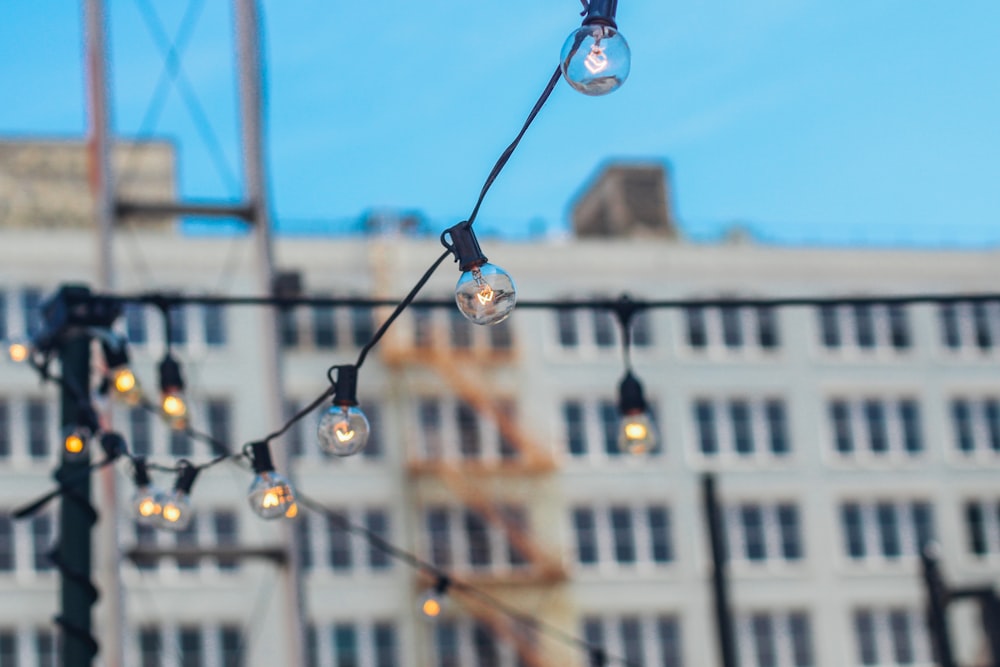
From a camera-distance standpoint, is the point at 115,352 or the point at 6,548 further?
the point at 6,548

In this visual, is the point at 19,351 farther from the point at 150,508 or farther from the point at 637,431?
the point at 637,431

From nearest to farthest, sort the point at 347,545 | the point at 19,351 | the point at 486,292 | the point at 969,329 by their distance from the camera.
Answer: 1. the point at 486,292
2. the point at 19,351
3. the point at 347,545
4. the point at 969,329

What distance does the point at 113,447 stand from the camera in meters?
11.1

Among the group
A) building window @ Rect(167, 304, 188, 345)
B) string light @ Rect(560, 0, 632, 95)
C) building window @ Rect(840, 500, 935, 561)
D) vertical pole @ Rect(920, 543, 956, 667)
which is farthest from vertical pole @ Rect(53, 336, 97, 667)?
building window @ Rect(840, 500, 935, 561)

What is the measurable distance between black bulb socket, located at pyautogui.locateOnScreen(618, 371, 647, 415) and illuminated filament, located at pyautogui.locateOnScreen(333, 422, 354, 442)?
2986mm

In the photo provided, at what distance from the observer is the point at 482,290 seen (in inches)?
284

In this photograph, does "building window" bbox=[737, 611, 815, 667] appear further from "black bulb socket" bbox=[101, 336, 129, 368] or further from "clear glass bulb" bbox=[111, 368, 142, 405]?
"black bulb socket" bbox=[101, 336, 129, 368]

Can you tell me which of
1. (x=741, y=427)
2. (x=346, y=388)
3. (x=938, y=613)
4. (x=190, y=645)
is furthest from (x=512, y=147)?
(x=741, y=427)

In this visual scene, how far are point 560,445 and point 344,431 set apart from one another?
144 ft

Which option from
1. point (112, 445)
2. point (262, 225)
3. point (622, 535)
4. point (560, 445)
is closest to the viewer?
point (112, 445)

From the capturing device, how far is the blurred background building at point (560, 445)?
4884 centimetres

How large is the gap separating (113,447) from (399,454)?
1577 inches

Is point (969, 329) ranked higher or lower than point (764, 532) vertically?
higher

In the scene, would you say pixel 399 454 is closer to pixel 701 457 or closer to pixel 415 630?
pixel 415 630
